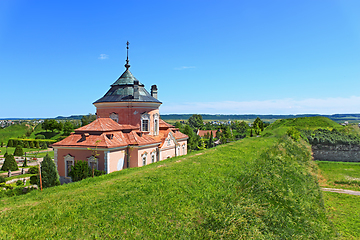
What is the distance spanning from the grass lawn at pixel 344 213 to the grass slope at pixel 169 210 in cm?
374

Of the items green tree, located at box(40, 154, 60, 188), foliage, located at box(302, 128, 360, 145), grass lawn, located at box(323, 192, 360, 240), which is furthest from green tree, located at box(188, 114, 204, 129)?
green tree, located at box(40, 154, 60, 188)

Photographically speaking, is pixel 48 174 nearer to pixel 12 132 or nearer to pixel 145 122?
pixel 145 122

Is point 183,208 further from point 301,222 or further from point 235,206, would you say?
point 301,222

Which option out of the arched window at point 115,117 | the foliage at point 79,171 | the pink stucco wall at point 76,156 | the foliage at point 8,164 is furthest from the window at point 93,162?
the foliage at point 8,164

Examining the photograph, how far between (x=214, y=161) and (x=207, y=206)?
6.15 metres

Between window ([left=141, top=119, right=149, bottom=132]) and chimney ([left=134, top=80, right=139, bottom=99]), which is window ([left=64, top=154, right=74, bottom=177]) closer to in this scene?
window ([left=141, top=119, right=149, bottom=132])

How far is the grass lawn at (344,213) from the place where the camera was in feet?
40.0

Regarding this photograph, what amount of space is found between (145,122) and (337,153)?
1367 inches

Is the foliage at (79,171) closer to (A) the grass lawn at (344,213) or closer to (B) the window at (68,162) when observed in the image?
(B) the window at (68,162)

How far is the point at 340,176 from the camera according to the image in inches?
1086

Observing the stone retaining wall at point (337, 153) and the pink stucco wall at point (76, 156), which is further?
the stone retaining wall at point (337, 153)

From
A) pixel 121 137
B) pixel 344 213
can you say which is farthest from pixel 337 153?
pixel 121 137

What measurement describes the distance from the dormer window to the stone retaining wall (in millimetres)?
31664

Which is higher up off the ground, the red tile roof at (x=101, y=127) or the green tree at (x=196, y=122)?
the red tile roof at (x=101, y=127)
